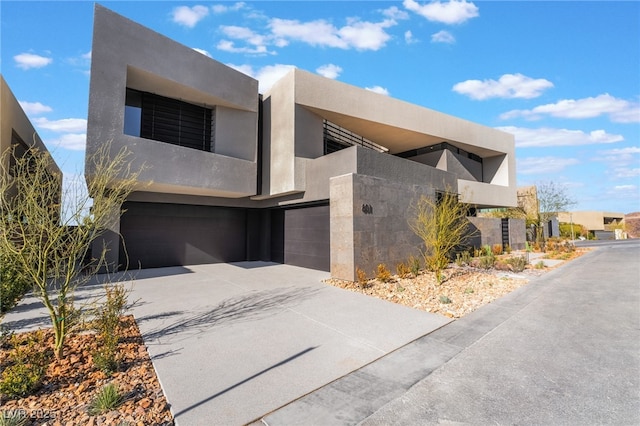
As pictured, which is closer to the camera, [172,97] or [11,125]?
[11,125]

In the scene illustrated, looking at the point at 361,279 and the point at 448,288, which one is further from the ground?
the point at 361,279

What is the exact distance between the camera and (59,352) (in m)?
4.07

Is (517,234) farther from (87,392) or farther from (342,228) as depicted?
(87,392)

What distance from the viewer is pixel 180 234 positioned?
13.7 metres

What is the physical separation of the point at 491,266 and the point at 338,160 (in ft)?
26.9

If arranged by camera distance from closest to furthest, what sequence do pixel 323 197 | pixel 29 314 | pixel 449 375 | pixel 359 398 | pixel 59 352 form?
1. pixel 359 398
2. pixel 449 375
3. pixel 59 352
4. pixel 29 314
5. pixel 323 197

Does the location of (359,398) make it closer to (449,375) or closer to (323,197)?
(449,375)

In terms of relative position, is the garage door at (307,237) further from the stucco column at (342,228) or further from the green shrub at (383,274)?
the green shrub at (383,274)

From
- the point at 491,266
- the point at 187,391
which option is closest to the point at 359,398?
the point at 187,391

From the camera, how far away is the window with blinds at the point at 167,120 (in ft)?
37.3

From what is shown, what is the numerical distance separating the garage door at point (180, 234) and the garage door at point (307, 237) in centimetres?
321

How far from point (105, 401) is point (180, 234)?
11.6 meters

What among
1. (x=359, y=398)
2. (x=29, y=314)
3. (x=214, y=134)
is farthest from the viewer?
(x=214, y=134)

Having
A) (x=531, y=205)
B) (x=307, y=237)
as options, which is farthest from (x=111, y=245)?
(x=531, y=205)
